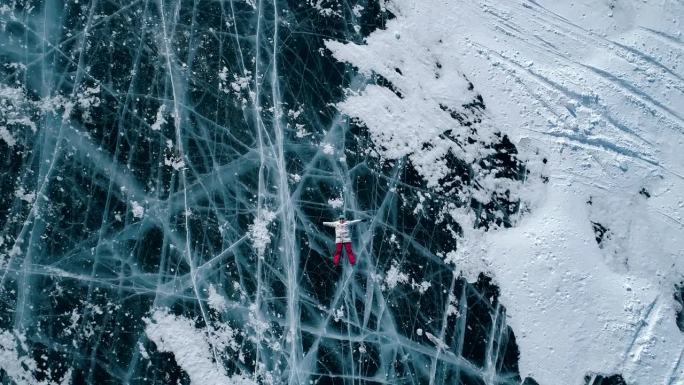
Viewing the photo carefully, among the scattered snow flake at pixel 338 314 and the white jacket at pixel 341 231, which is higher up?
the white jacket at pixel 341 231

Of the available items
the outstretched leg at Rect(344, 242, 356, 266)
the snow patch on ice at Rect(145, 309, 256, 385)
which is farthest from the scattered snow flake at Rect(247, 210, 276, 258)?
the snow patch on ice at Rect(145, 309, 256, 385)

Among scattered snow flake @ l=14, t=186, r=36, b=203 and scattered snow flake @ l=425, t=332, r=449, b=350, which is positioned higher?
scattered snow flake @ l=14, t=186, r=36, b=203

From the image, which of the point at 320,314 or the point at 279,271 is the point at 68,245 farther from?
the point at 320,314

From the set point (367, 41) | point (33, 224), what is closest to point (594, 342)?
point (367, 41)

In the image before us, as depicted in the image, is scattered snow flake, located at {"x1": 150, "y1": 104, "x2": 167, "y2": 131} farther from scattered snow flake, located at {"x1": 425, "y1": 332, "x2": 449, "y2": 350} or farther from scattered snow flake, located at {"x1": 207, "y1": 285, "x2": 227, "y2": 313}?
scattered snow flake, located at {"x1": 425, "y1": 332, "x2": 449, "y2": 350}

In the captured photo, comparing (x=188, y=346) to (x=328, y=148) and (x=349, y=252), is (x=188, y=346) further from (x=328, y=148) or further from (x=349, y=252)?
(x=328, y=148)

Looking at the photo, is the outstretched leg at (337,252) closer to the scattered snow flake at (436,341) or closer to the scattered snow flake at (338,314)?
the scattered snow flake at (338,314)

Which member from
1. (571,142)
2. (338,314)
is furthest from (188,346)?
(571,142)

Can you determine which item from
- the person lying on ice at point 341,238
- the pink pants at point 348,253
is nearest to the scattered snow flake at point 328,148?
the person lying on ice at point 341,238
